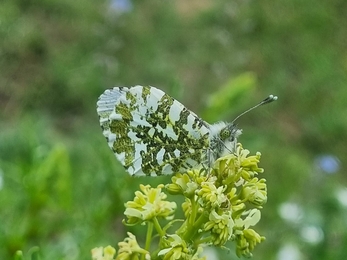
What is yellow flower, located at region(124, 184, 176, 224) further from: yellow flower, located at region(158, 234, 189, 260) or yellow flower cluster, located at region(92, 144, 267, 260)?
yellow flower, located at region(158, 234, 189, 260)

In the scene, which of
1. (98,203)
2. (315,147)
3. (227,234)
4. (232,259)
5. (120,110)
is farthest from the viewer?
(315,147)

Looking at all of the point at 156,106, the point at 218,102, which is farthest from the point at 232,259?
the point at 156,106

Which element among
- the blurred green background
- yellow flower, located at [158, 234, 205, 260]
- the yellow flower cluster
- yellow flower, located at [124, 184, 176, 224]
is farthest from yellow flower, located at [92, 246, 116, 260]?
the blurred green background

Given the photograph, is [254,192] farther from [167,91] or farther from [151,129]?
[167,91]

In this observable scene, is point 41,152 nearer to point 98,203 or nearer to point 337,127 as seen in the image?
point 98,203

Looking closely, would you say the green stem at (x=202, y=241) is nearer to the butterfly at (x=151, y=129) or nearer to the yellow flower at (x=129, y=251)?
the yellow flower at (x=129, y=251)

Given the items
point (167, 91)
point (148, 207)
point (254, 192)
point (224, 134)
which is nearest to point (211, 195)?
point (254, 192)

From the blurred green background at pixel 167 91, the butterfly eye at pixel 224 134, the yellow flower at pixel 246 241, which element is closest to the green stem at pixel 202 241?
the yellow flower at pixel 246 241
